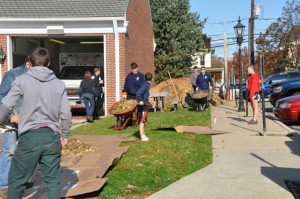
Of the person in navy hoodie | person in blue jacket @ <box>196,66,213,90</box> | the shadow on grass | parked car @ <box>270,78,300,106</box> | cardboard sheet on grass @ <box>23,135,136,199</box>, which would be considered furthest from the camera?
parked car @ <box>270,78,300,106</box>

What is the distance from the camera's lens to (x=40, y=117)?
423 cm

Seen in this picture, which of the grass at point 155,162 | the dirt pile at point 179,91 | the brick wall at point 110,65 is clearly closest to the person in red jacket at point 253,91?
the grass at point 155,162

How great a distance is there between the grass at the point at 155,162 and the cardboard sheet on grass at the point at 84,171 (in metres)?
0.16

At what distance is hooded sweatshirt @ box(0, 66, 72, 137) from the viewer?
421 cm

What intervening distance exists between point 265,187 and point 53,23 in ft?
41.2

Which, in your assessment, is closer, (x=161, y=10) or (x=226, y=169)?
(x=226, y=169)

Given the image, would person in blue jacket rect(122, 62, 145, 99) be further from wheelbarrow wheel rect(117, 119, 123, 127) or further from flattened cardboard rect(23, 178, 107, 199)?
flattened cardboard rect(23, 178, 107, 199)

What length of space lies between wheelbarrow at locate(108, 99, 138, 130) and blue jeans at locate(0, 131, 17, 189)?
557 cm

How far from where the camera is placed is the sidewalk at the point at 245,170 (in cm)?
561

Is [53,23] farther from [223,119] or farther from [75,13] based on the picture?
[223,119]

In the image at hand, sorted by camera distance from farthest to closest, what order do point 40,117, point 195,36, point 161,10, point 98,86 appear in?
1. point 195,36
2. point 161,10
3. point 98,86
4. point 40,117

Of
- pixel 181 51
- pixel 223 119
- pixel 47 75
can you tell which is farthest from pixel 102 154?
pixel 181 51

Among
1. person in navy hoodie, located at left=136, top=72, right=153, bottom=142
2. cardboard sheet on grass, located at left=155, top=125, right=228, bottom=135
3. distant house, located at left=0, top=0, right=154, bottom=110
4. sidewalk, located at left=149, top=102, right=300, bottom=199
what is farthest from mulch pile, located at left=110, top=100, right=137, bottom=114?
distant house, located at left=0, top=0, right=154, bottom=110

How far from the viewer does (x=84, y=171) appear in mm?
6398
